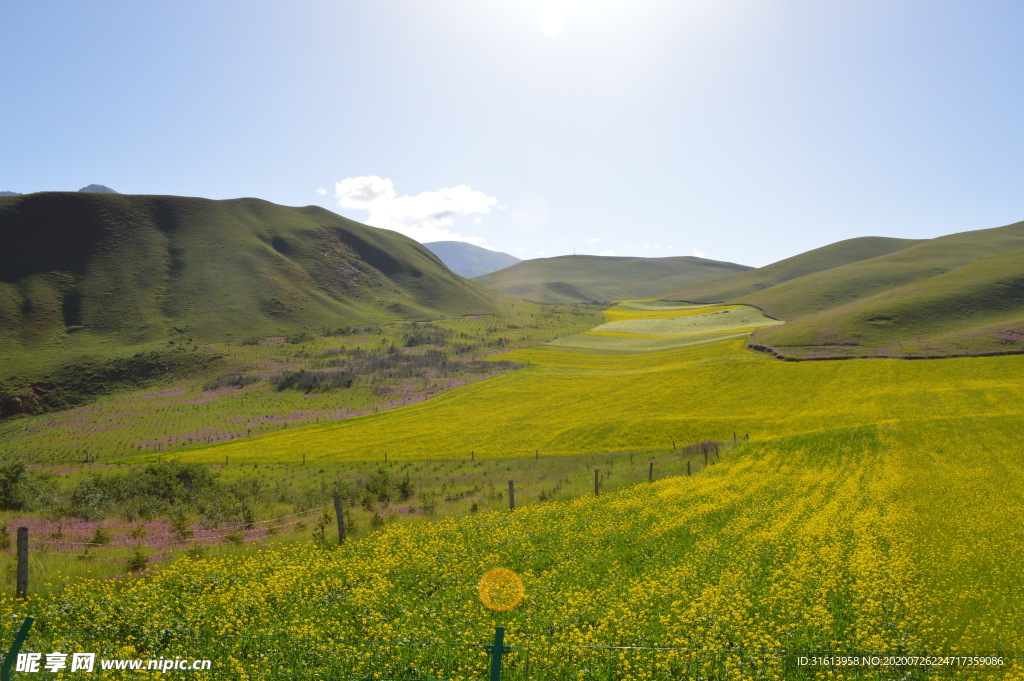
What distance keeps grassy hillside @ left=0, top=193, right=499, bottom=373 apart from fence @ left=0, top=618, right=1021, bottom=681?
10915cm

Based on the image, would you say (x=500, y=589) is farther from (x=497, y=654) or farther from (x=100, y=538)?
(x=100, y=538)

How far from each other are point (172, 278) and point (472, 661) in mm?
155231

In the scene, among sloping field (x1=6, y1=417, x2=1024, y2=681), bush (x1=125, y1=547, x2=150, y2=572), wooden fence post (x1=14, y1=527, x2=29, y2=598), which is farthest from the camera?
bush (x1=125, y1=547, x2=150, y2=572)

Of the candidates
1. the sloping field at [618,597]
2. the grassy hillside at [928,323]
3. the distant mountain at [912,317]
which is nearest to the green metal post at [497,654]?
the sloping field at [618,597]

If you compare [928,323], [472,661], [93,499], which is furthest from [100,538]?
[928,323]

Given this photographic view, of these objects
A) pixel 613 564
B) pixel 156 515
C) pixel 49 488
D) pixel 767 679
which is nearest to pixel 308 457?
pixel 49 488

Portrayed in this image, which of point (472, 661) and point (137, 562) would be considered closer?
point (472, 661)

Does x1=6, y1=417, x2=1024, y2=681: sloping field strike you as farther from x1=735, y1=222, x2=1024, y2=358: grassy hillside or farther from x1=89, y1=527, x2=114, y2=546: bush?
x1=735, y1=222, x2=1024, y2=358: grassy hillside

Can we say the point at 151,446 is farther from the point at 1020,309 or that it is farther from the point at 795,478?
the point at 1020,309

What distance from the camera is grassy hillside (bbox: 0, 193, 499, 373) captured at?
360 feet

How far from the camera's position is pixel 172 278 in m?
136

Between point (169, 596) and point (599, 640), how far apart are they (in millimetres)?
10963

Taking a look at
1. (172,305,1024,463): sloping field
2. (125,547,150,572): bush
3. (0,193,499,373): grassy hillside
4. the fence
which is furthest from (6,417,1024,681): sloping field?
(0,193,499,373): grassy hillside

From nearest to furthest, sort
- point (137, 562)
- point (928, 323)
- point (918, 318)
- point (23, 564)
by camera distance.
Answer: point (23, 564), point (137, 562), point (928, 323), point (918, 318)
